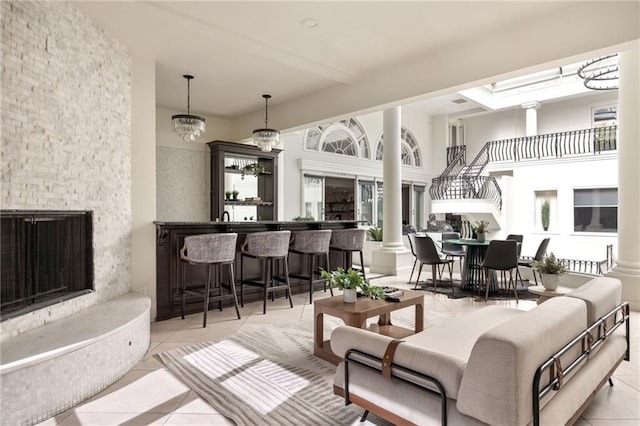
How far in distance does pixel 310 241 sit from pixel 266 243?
2.29 ft

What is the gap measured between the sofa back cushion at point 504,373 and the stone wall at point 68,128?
279 cm

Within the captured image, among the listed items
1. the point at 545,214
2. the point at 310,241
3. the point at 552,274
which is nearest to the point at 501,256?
the point at 552,274

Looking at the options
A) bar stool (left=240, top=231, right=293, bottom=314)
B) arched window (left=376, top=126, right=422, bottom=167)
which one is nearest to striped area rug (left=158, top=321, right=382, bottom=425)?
bar stool (left=240, top=231, right=293, bottom=314)

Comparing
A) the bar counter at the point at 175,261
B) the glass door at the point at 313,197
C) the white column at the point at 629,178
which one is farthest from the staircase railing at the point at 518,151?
the bar counter at the point at 175,261

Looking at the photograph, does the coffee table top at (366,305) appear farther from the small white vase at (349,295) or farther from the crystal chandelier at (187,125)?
the crystal chandelier at (187,125)

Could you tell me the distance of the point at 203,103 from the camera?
253 inches

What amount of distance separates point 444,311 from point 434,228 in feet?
23.7

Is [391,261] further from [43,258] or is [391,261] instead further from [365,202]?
[43,258]

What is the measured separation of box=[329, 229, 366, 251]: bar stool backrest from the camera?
5462 mm

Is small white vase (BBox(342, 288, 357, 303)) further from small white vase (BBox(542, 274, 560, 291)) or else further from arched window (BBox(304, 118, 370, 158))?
arched window (BBox(304, 118, 370, 158))

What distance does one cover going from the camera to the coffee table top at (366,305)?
9.45 ft

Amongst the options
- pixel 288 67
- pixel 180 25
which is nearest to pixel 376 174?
pixel 288 67

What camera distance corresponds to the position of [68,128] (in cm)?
301

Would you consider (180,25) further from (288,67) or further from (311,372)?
(311,372)
